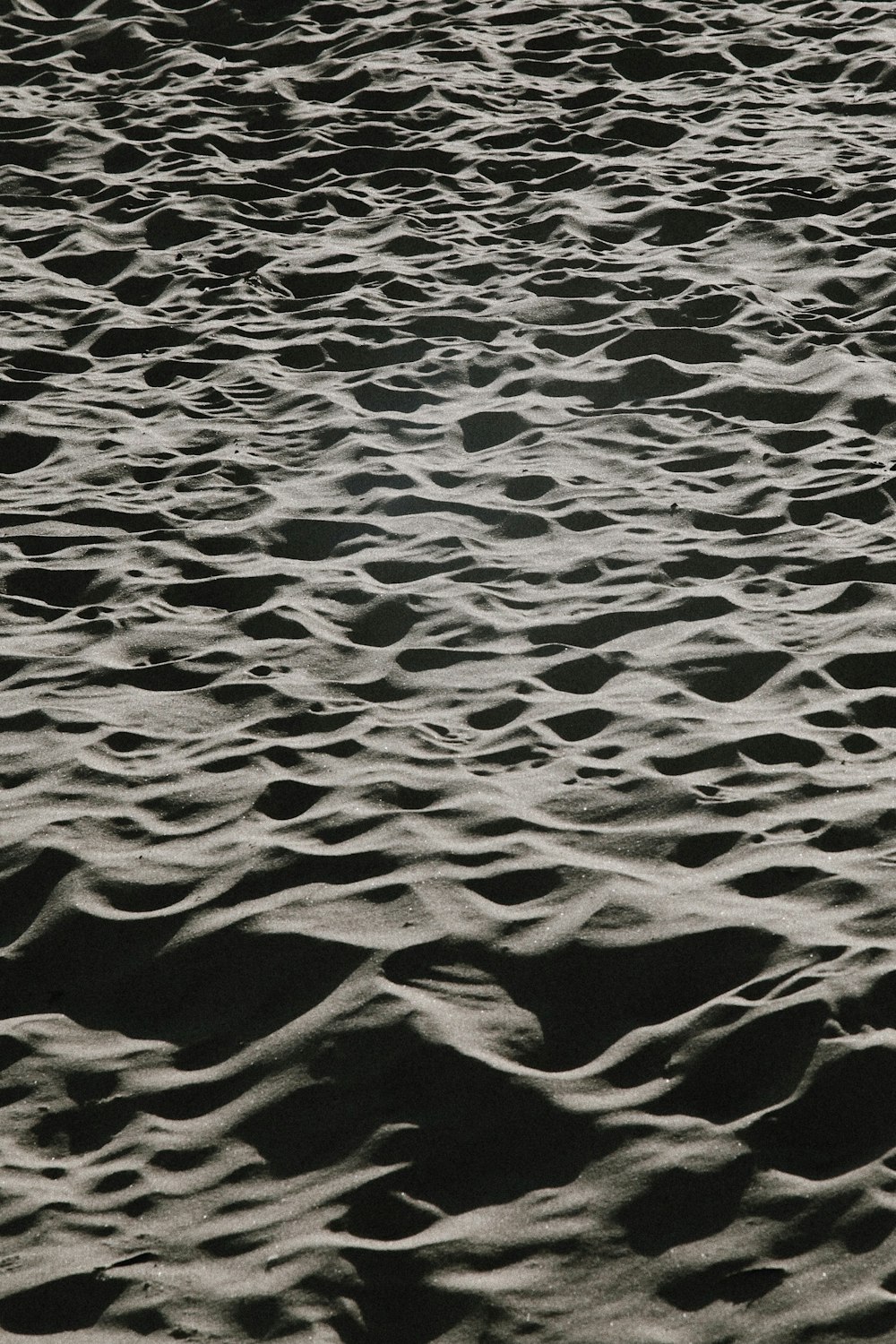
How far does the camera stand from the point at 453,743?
3.97 m

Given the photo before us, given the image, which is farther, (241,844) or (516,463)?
(516,463)

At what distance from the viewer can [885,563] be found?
181 inches

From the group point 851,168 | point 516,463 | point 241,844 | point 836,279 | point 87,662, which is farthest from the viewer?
point 851,168

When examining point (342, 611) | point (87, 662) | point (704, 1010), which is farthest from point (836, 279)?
point (704, 1010)

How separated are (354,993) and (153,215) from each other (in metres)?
5.53

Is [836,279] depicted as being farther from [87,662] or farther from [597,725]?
[87,662]

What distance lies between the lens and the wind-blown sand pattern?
2.69 meters

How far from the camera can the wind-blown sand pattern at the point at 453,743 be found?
269 centimetres

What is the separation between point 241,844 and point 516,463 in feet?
7.32

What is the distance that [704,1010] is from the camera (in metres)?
3.06

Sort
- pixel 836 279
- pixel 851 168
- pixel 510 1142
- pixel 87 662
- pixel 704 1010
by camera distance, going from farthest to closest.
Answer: pixel 851 168
pixel 836 279
pixel 87 662
pixel 704 1010
pixel 510 1142

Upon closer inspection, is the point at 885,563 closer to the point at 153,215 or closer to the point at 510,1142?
the point at 510,1142

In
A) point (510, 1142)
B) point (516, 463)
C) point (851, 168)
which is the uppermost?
point (851, 168)

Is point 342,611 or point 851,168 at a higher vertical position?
point 851,168
